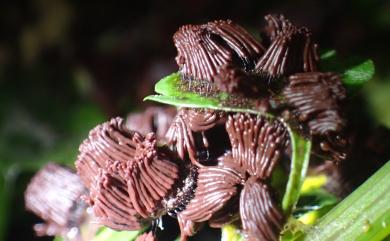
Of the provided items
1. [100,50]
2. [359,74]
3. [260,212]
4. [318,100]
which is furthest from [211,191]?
[100,50]

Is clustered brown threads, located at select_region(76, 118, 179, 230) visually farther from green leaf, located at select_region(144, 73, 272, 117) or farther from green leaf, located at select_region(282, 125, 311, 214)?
green leaf, located at select_region(282, 125, 311, 214)

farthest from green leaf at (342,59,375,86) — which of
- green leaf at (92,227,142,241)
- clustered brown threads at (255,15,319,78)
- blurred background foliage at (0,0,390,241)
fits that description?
blurred background foliage at (0,0,390,241)

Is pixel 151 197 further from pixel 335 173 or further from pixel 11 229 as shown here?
pixel 11 229

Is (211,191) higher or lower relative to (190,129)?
lower

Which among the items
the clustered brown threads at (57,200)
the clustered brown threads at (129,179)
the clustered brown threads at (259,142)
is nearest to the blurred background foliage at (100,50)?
the clustered brown threads at (57,200)

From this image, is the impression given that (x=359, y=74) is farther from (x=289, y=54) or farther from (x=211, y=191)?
(x=211, y=191)

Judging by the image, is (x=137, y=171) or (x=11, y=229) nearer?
(x=137, y=171)

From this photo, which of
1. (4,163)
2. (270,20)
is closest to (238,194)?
(270,20)
